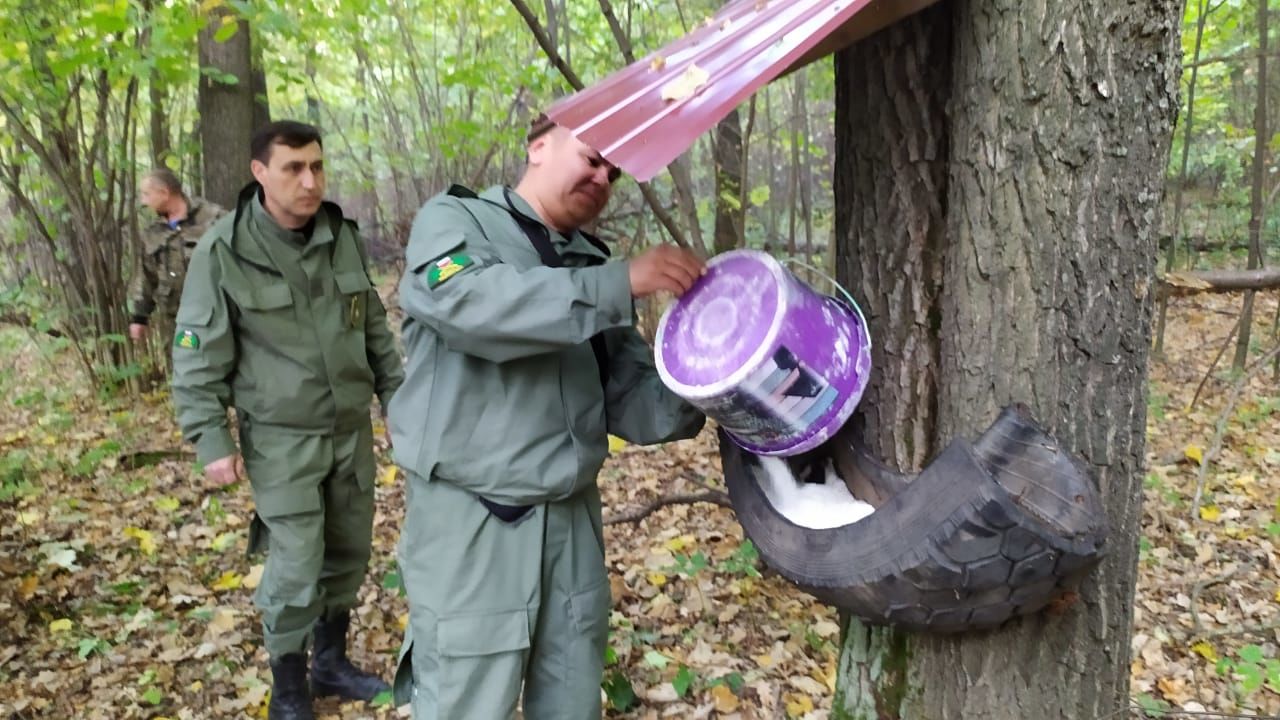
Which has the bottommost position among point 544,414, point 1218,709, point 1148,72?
point 1218,709

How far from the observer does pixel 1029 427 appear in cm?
128

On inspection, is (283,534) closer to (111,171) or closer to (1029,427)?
(1029,427)

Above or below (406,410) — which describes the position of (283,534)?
below

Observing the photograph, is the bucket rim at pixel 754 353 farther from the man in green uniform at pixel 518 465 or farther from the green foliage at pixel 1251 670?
the green foliage at pixel 1251 670

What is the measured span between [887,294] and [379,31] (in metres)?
8.76

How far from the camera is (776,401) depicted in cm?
128

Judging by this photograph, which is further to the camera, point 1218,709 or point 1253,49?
point 1253,49

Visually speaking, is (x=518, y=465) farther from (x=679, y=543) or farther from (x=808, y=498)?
(x=679, y=543)

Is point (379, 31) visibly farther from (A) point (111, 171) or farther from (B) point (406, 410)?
(B) point (406, 410)

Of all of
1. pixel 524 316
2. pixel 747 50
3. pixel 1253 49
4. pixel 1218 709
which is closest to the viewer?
pixel 747 50

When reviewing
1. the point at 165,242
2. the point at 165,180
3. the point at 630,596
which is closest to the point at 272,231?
the point at 630,596

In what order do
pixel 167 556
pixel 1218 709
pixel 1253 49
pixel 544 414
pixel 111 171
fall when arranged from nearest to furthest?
pixel 544 414, pixel 1218 709, pixel 167 556, pixel 111 171, pixel 1253 49

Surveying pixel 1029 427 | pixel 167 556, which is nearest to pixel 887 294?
pixel 1029 427

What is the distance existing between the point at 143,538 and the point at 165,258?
250 cm
